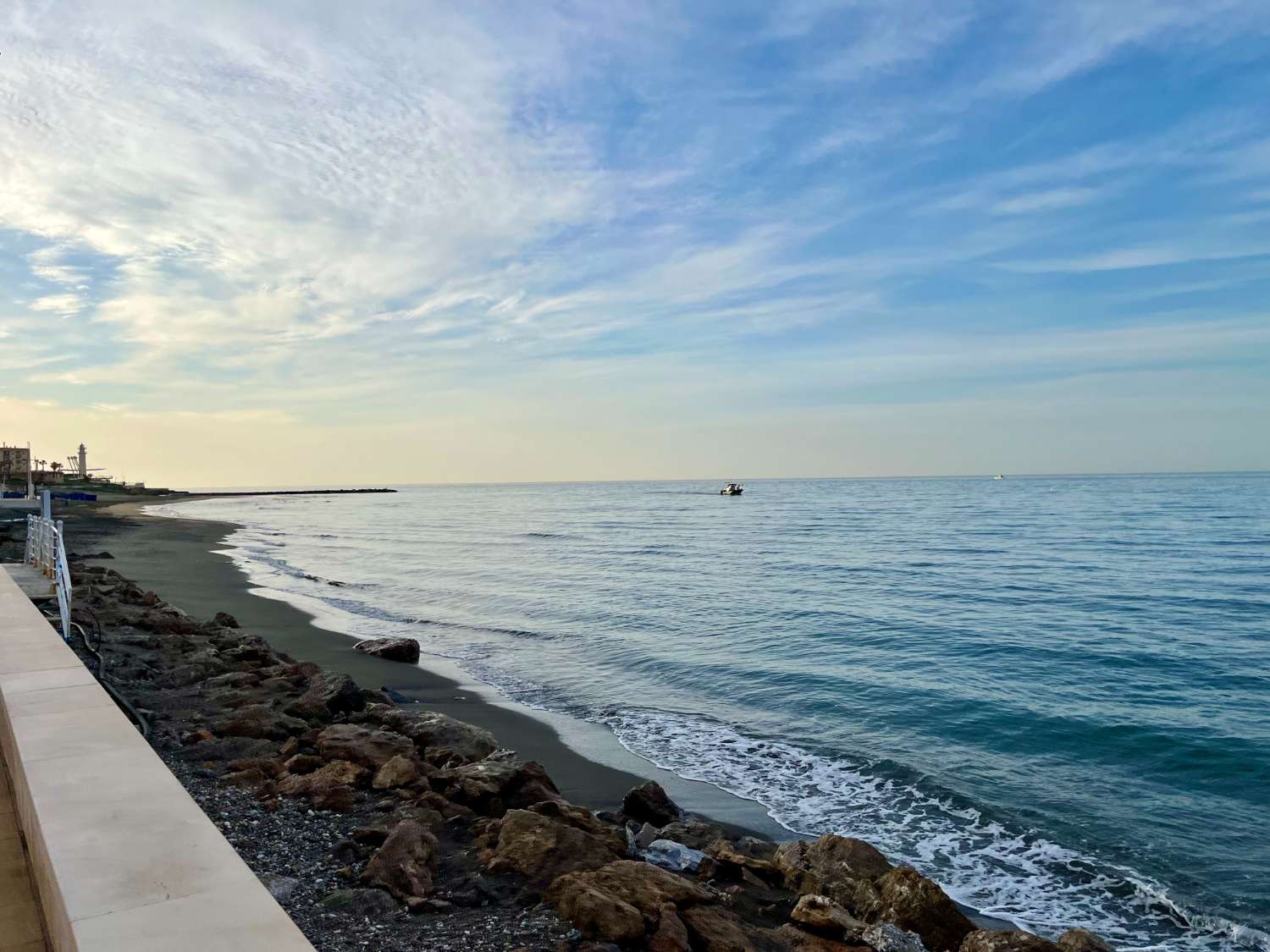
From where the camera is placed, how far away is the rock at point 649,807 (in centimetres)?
839

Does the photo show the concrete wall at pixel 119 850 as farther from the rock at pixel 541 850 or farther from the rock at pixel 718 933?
the rock at pixel 718 933

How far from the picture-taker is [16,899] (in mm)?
3889

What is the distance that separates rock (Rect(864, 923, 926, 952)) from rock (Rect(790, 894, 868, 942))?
72mm

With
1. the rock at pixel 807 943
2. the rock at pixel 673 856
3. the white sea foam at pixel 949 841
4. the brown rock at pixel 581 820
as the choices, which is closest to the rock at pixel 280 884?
the brown rock at pixel 581 820

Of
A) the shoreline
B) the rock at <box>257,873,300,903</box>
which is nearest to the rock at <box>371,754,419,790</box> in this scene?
the rock at <box>257,873,300,903</box>

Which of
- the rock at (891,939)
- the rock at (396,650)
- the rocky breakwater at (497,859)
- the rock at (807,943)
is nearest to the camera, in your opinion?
the rocky breakwater at (497,859)

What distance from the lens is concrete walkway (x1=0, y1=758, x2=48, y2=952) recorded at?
140 inches

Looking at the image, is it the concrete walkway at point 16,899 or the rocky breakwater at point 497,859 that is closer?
the concrete walkway at point 16,899

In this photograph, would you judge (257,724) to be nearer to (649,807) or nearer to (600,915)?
(649,807)

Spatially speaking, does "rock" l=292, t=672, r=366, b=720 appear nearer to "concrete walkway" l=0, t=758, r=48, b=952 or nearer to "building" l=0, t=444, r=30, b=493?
"concrete walkway" l=0, t=758, r=48, b=952

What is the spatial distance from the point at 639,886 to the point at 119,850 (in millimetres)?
3327

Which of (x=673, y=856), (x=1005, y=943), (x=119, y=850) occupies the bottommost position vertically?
(x=1005, y=943)

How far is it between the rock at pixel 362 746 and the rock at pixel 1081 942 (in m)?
5.83

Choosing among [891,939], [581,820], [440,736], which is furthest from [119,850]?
[440,736]
